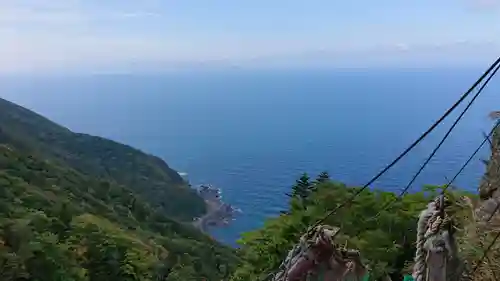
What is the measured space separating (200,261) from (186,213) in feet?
74.1

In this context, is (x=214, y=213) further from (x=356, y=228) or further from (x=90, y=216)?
(x=356, y=228)

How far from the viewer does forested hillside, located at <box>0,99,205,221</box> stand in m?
50.4

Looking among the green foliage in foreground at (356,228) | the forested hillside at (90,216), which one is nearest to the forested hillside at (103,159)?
the forested hillside at (90,216)

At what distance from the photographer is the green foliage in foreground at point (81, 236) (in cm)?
1348

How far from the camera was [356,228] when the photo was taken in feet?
23.0

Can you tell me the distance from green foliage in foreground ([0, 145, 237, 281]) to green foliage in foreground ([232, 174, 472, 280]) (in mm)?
6994

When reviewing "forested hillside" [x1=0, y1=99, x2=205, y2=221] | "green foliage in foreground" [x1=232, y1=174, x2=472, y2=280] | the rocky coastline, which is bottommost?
the rocky coastline

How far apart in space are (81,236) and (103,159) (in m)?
44.8

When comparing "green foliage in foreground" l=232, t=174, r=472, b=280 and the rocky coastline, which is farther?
the rocky coastline

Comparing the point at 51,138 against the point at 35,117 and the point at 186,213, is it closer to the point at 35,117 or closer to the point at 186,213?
the point at 35,117

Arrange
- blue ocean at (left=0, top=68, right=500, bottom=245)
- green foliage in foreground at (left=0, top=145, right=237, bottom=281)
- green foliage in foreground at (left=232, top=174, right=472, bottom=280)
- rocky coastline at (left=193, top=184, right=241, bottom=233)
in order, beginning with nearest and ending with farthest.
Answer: green foliage in foreground at (left=232, top=174, right=472, bottom=280) → green foliage in foreground at (left=0, top=145, right=237, bottom=281) → rocky coastline at (left=193, top=184, right=241, bottom=233) → blue ocean at (left=0, top=68, right=500, bottom=245)

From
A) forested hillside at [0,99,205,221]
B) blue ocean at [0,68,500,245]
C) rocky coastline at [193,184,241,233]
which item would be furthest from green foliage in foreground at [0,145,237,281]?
forested hillside at [0,99,205,221]

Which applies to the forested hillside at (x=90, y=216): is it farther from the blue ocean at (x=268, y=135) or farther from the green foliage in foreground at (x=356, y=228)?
the green foliage in foreground at (x=356, y=228)

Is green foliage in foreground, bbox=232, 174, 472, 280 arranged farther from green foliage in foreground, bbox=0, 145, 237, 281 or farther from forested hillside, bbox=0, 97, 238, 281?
forested hillside, bbox=0, 97, 238, 281
